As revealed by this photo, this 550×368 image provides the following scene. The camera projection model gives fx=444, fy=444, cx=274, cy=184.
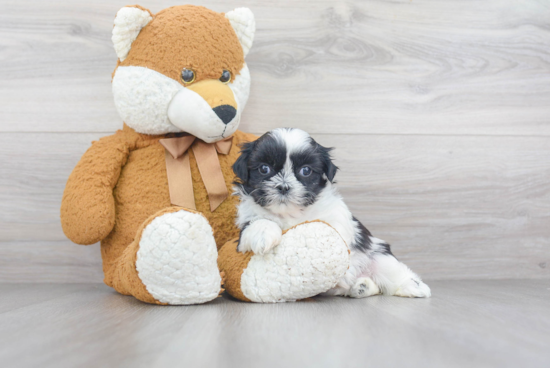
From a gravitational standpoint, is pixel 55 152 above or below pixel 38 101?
below

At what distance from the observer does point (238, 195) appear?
1515mm

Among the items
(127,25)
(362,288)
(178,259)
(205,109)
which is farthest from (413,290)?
(127,25)

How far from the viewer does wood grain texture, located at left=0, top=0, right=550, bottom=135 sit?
1917mm

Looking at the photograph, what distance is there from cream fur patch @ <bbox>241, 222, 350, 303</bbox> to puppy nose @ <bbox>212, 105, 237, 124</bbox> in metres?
0.43

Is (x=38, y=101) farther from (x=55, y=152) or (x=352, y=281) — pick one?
(x=352, y=281)

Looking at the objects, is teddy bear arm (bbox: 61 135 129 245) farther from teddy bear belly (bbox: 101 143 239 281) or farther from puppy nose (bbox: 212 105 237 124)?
puppy nose (bbox: 212 105 237 124)

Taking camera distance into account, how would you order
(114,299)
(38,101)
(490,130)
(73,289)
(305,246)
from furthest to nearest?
(490,130) → (38,101) → (73,289) → (114,299) → (305,246)

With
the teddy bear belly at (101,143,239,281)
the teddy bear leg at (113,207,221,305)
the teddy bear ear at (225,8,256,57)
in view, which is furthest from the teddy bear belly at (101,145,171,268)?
the teddy bear ear at (225,8,256,57)

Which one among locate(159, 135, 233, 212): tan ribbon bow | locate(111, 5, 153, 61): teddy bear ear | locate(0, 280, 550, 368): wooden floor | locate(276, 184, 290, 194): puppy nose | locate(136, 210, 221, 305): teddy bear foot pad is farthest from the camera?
locate(159, 135, 233, 212): tan ribbon bow

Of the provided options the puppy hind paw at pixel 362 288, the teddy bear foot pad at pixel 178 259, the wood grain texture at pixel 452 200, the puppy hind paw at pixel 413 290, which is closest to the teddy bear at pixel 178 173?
the teddy bear foot pad at pixel 178 259

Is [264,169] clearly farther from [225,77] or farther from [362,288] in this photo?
[362,288]

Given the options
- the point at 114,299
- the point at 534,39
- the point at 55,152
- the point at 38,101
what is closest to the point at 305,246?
the point at 114,299

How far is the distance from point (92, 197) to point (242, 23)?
81 cm

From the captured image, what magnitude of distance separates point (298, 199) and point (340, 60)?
0.93 metres
